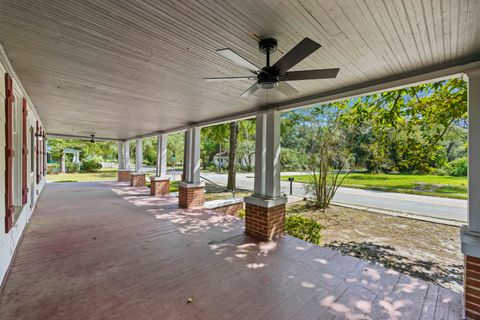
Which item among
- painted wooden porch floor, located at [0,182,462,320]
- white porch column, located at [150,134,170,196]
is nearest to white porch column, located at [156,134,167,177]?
white porch column, located at [150,134,170,196]

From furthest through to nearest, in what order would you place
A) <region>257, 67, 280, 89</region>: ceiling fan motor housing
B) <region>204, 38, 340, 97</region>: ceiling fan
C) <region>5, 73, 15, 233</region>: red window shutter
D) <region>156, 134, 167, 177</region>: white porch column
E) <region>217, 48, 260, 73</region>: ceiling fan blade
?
<region>156, 134, 167, 177</region>: white porch column → <region>5, 73, 15, 233</region>: red window shutter → <region>257, 67, 280, 89</region>: ceiling fan motor housing → <region>204, 38, 340, 97</region>: ceiling fan → <region>217, 48, 260, 73</region>: ceiling fan blade

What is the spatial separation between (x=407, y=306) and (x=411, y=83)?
2.62 m

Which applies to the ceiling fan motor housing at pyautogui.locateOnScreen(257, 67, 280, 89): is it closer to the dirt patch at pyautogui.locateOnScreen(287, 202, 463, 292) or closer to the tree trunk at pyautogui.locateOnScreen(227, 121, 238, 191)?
the dirt patch at pyautogui.locateOnScreen(287, 202, 463, 292)

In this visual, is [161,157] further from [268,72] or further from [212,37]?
[268,72]

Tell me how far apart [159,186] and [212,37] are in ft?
24.7

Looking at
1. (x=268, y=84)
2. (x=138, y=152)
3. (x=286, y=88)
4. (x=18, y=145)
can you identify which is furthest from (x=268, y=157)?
(x=138, y=152)

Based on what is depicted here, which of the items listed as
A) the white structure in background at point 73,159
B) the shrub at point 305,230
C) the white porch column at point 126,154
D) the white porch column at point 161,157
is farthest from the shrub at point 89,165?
the shrub at point 305,230

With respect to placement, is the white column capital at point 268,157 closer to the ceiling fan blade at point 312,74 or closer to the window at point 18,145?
the ceiling fan blade at point 312,74

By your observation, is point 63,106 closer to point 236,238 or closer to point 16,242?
point 16,242

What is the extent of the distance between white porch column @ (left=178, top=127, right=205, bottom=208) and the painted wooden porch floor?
2116 millimetres

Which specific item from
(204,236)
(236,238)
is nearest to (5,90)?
(204,236)

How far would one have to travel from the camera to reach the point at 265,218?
166 inches

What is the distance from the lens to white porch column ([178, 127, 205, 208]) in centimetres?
668

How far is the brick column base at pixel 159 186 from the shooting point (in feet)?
28.2
